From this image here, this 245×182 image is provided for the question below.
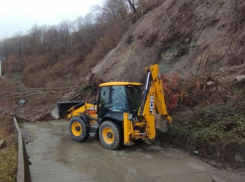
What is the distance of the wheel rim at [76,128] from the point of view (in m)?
10.3

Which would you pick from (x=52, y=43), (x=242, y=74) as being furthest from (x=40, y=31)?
(x=242, y=74)

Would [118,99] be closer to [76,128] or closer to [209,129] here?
[76,128]

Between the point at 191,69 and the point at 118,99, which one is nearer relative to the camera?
the point at 118,99

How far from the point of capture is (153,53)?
17297 millimetres

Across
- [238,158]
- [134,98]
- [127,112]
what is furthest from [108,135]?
[238,158]

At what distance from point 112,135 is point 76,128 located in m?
2.18

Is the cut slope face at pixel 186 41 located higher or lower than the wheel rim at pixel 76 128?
higher

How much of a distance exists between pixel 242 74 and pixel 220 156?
474cm

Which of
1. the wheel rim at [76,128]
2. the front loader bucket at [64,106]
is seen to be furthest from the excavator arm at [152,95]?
the front loader bucket at [64,106]

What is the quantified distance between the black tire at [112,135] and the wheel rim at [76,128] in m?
1.50

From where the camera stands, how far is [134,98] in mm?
9000

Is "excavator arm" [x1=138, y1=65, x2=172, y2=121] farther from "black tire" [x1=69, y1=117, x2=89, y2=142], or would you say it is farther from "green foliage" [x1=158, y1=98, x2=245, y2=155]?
"black tire" [x1=69, y1=117, x2=89, y2=142]

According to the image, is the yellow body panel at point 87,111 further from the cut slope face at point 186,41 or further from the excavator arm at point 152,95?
the cut slope face at point 186,41

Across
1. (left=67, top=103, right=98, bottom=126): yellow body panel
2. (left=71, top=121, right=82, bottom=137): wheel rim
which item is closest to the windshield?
(left=67, top=103, right=98, bottom=126): yellow body panel
